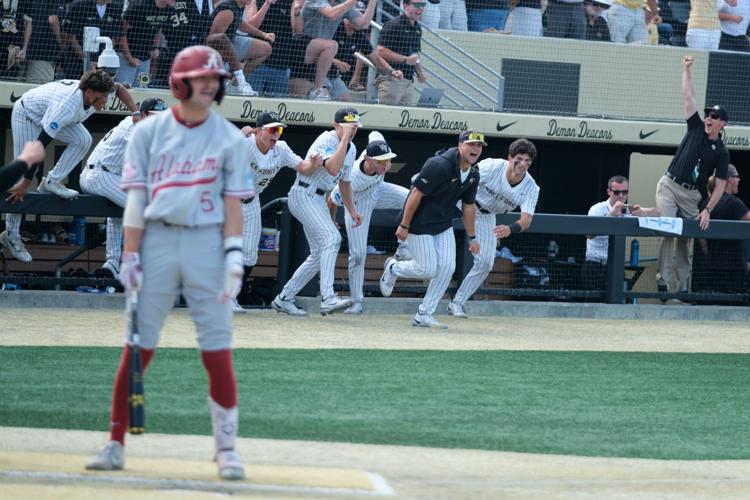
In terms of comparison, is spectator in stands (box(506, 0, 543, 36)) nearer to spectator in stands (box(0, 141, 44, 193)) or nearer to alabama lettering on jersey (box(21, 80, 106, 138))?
alabama lettering on jersey (box(21, 80, 106, 138))

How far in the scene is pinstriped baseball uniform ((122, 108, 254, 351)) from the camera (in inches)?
199

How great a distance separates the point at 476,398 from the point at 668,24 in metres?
10.5

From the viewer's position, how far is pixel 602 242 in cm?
1414

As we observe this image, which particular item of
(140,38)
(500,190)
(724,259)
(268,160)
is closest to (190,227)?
(268,160)

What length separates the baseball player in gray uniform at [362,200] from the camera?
38.7 ft

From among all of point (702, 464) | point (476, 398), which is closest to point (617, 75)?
point (476, 398)

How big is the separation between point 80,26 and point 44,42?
0.42 m

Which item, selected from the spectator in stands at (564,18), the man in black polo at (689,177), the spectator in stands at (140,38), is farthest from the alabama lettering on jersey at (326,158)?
the spectator in stands at (564,18)

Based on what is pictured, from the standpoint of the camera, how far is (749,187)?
17078 mm

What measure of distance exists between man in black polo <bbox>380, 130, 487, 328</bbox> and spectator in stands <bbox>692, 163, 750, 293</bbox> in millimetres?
3948

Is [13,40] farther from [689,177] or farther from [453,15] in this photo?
[689,177]

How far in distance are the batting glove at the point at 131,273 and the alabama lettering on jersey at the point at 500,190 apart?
7.39 meters

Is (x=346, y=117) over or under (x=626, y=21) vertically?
under

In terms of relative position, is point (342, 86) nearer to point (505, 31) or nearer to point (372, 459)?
point (505, 31)
